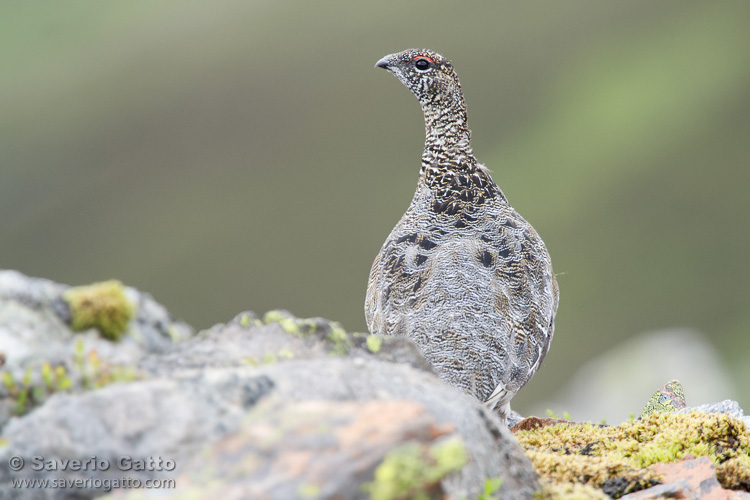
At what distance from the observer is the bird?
26.9 feet

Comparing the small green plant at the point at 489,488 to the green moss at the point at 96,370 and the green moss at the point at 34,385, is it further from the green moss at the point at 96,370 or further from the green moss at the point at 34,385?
the green moss at the point at 34,385

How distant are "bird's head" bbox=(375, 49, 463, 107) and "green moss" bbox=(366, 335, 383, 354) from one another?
6.63 meters

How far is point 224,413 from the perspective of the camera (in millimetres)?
3742

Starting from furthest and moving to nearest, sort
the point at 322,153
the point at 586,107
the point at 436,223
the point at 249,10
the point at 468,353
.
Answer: the point at 249,10 → the point at 322,153 → the point at 586,107 → the point at 436,223 → the point at 468,353

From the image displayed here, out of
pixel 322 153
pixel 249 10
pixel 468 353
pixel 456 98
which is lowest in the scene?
pixel 468 353

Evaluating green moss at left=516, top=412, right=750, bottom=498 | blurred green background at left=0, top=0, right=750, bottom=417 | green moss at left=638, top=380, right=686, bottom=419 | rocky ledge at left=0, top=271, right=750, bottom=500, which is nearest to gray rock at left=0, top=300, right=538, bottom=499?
rocky ledge at left=0, top=271, right=750, bottom=500

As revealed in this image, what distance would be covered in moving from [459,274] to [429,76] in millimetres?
3407

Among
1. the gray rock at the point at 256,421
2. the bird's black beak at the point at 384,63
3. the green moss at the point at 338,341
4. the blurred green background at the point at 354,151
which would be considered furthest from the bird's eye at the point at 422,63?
the blurred green background at the point at 354,151

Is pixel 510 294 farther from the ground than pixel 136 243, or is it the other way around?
pixel 136 243

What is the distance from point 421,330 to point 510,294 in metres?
1.14

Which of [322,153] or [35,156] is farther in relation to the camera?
[35,156]

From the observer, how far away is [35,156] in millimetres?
Result: 58656

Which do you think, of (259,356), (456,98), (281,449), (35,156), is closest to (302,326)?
(259,356)

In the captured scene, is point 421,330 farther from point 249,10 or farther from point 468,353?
point 249,10
